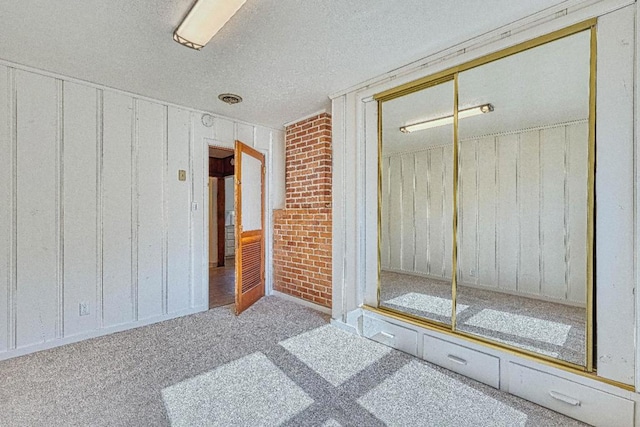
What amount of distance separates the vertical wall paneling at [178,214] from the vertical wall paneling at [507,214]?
3.68 m

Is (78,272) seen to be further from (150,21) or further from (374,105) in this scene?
(374,105)

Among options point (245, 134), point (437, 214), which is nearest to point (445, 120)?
point (437, 214)

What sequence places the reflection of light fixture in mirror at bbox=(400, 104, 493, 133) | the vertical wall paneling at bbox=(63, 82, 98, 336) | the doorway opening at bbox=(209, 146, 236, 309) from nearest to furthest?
the vertical wall paneling at bbox=(63, 82, 98, 336)
the reflection of light fixture in mirror at bbox=(400, 104, 493, 133)
the doorway opening at bbox=(209, 146, 236, 309)

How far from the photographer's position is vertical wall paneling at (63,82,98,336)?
2723mm

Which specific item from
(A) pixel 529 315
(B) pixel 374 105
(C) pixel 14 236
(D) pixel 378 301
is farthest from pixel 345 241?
(C) pixel 14 236

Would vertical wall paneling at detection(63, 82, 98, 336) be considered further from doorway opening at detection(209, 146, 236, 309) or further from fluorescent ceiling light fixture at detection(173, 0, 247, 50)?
doorway opening at detection(209, 146, 236, 309)

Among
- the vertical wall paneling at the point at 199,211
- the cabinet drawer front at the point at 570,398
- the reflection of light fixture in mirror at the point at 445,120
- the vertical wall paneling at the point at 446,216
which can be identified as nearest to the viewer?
the cabinet drawer front at the point at 570,398

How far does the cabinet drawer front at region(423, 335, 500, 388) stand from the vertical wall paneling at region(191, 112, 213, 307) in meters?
2.64

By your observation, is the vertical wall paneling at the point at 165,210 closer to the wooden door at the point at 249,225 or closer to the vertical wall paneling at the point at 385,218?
the wooden door at the point at 249,225

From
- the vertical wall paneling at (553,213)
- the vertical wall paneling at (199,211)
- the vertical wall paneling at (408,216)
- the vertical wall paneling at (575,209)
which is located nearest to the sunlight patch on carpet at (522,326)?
the vertical wall paneling at (575,209)

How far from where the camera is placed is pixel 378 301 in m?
2.81

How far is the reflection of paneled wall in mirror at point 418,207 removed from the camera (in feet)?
9.43

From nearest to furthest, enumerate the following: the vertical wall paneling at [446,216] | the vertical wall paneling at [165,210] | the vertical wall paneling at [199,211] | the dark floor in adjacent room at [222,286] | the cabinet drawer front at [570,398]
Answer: the cabinet drawer front at [570,398] → the vertical wall paneling at [165,210] → the vertical wall paneling at [446,216] → the vertical wall paneling at [199,211] → the dark floor in adjacent room at [222,286]

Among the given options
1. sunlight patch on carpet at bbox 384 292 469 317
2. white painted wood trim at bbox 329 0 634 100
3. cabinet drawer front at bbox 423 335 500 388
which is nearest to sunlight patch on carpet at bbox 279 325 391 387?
cabinet drawer front at bbox 423 335 500 388
